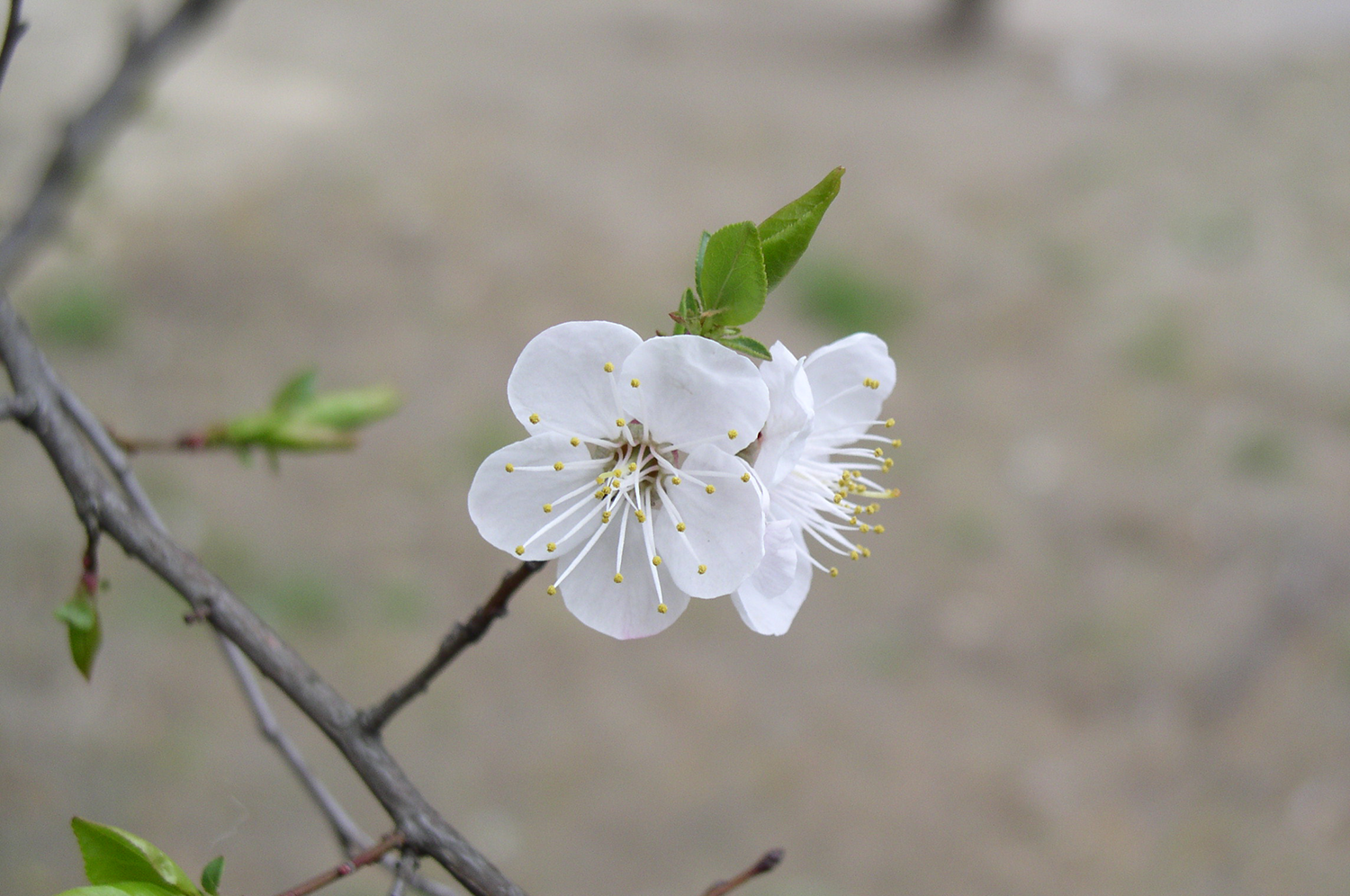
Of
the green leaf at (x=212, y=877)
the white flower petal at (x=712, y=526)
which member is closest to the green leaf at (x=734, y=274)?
the white flower petal at (x=712, y=526)

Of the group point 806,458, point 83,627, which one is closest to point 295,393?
point 83,627

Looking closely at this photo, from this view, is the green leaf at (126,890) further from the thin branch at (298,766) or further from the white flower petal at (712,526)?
the white flower petal at (712,526)

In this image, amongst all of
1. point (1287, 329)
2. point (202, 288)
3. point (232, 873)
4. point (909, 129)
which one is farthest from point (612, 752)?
point (909, 129)

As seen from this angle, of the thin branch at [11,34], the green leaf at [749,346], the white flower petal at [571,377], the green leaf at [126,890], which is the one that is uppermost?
the thin branch at [11,34]

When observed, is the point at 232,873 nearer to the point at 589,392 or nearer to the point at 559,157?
the point at 589,392

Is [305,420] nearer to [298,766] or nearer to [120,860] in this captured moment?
[298,766]

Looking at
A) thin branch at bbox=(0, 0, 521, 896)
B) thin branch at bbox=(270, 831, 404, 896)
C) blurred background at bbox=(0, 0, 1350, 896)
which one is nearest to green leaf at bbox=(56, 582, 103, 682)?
thin branch at bbox=(0, 0, 521, 896)
